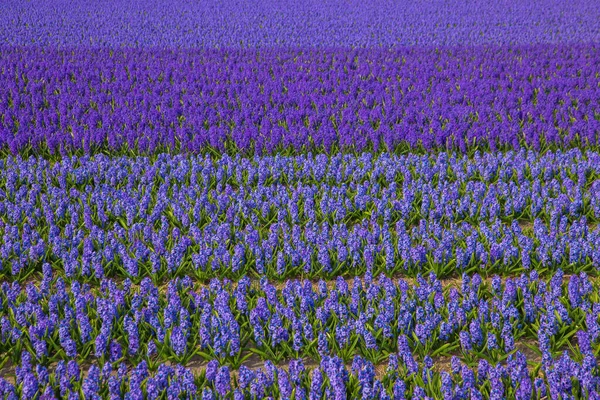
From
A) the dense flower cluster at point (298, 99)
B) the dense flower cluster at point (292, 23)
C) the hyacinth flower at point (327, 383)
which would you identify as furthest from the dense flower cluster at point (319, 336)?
the dense flower cluster at point (292, 23)

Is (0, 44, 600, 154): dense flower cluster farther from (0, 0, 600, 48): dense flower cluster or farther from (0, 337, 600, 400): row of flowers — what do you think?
(0, 337, 600, 400): row of flowers

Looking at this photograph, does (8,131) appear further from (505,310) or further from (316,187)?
(505,310)

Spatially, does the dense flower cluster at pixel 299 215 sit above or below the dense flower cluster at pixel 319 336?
above

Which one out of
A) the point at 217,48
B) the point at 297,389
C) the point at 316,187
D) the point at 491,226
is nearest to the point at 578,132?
the point at 491,226

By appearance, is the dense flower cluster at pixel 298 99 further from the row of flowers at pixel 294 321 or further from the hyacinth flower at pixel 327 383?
the hyacinth flower at pixel 327 383

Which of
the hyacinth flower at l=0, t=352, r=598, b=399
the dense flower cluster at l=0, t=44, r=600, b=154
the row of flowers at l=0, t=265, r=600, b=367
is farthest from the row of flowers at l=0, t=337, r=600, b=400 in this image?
the dense flower cluster at l=0, t=44, r=600, b=154

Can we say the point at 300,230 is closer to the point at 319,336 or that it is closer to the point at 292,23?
the point at 319,336

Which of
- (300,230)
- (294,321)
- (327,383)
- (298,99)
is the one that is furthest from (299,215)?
(298,99)
